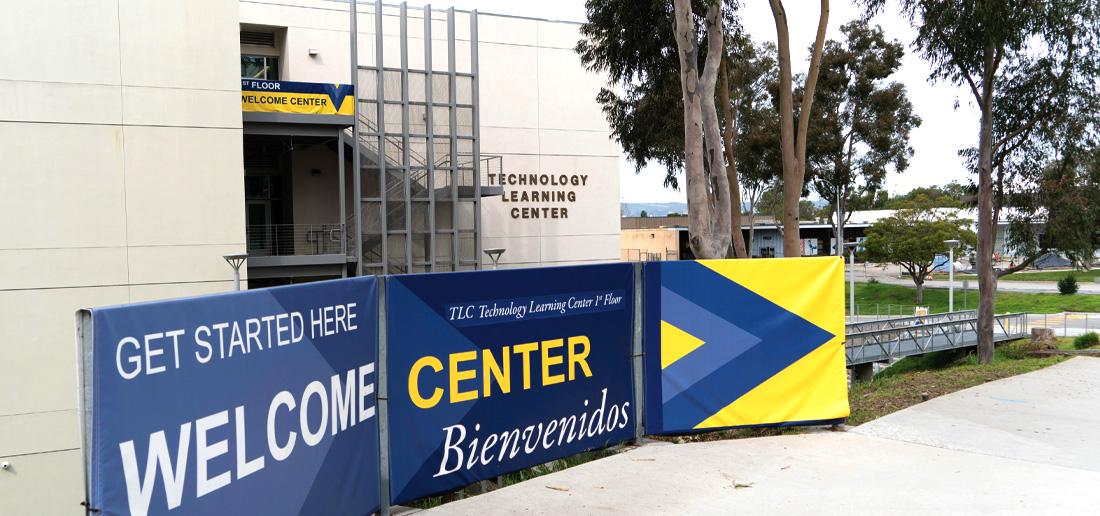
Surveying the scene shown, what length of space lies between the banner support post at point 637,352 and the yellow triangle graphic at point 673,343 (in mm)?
231

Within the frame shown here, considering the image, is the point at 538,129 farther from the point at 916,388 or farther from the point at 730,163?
the point at 916,388

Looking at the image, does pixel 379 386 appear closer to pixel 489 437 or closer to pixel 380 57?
pixel 489 437

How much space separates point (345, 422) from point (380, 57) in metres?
23.4

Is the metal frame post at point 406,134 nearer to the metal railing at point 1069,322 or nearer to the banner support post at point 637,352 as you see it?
the banner support post at point 637,352

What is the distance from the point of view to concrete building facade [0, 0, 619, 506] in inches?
758

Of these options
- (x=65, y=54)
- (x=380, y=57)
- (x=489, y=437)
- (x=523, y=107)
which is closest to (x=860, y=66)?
(x=523, y=107)

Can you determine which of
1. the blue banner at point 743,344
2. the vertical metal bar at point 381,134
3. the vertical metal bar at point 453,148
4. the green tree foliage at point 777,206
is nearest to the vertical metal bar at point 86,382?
the blue banner at point 743,344

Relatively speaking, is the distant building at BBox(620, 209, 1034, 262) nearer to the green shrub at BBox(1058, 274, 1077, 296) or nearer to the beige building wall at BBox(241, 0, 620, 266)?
the green shrub at BBox(1058, 274, 1077, 296)

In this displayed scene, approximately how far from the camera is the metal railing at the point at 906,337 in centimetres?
2711

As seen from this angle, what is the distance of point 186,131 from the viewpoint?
→ 2117cm

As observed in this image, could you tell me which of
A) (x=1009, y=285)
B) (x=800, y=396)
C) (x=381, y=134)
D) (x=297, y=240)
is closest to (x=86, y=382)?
(x=800, y=396)

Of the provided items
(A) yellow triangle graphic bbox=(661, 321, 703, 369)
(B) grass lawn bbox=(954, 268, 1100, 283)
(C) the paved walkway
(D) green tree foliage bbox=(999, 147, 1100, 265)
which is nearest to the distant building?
(B) grass lawn bbox=(954, 268, 1100, 283)

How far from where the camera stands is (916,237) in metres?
52.6

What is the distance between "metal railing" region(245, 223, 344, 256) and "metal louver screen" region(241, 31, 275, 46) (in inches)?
255
